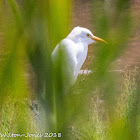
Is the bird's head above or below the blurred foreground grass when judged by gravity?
below

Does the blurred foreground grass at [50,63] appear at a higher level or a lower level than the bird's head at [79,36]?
higher

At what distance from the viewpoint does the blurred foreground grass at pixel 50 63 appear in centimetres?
23

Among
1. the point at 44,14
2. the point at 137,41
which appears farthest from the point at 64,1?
the point at 137,41

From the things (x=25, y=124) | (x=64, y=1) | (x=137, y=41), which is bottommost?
(x=137, y=41)

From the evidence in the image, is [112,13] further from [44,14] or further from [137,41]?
[137,41]

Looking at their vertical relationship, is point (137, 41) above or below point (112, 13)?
below

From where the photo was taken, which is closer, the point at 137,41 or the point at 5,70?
the point at 5,70

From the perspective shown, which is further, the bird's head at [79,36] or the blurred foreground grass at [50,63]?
the bird's head at [79,36]

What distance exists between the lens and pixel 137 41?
2.22 metres

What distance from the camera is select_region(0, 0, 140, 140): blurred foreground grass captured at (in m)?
0.23

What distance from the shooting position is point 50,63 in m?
0.25

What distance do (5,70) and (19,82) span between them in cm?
1

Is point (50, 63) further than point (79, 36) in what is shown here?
No

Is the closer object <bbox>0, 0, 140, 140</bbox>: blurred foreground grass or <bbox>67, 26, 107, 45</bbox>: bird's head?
<bbox>0, 0, 140, 140</bbox>: blurred foreground grass
